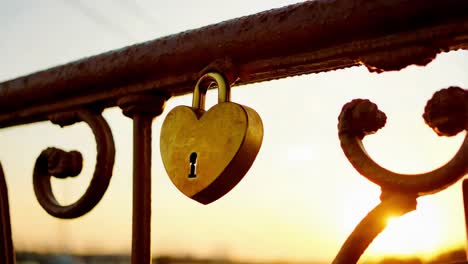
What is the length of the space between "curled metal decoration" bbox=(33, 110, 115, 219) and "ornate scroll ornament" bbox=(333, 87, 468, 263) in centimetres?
28

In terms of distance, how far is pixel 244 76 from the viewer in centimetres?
61

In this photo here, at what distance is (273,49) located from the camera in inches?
22.2

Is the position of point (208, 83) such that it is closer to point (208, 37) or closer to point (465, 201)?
point (208, 37)

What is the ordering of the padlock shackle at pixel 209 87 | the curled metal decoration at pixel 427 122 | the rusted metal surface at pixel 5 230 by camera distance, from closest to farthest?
the curled metal decoration at pixel 427 122 → the padlock shackle at pixel 209 87 → the rusted metal surface at pixel 5 230

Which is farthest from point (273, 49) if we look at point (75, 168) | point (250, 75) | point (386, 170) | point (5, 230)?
point (5, 230)

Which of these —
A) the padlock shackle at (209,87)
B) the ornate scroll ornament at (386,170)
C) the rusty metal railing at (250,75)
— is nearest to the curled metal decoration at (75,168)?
the rusty metal railing at (250,75)

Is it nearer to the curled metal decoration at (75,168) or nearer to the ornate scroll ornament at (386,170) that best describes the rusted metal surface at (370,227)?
the ornate scroll ornament at (386,170)

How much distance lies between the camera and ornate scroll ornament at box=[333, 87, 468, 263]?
0.46 m

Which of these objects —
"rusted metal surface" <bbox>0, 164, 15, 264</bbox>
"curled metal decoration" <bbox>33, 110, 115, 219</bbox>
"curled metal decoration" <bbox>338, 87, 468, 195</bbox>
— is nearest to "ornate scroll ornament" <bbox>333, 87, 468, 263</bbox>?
"curled metal decoration" <bbox>338, 87, 468, 195</bbox>

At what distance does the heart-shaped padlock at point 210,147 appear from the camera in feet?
1.70

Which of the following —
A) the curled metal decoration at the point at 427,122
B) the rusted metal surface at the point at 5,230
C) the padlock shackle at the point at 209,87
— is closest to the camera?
the curled metal decoration at the point at 427,122

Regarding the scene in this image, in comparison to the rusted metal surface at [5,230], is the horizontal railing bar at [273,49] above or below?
above

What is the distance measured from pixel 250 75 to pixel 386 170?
0.18 metres

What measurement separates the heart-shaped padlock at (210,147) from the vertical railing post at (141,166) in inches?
3.7
